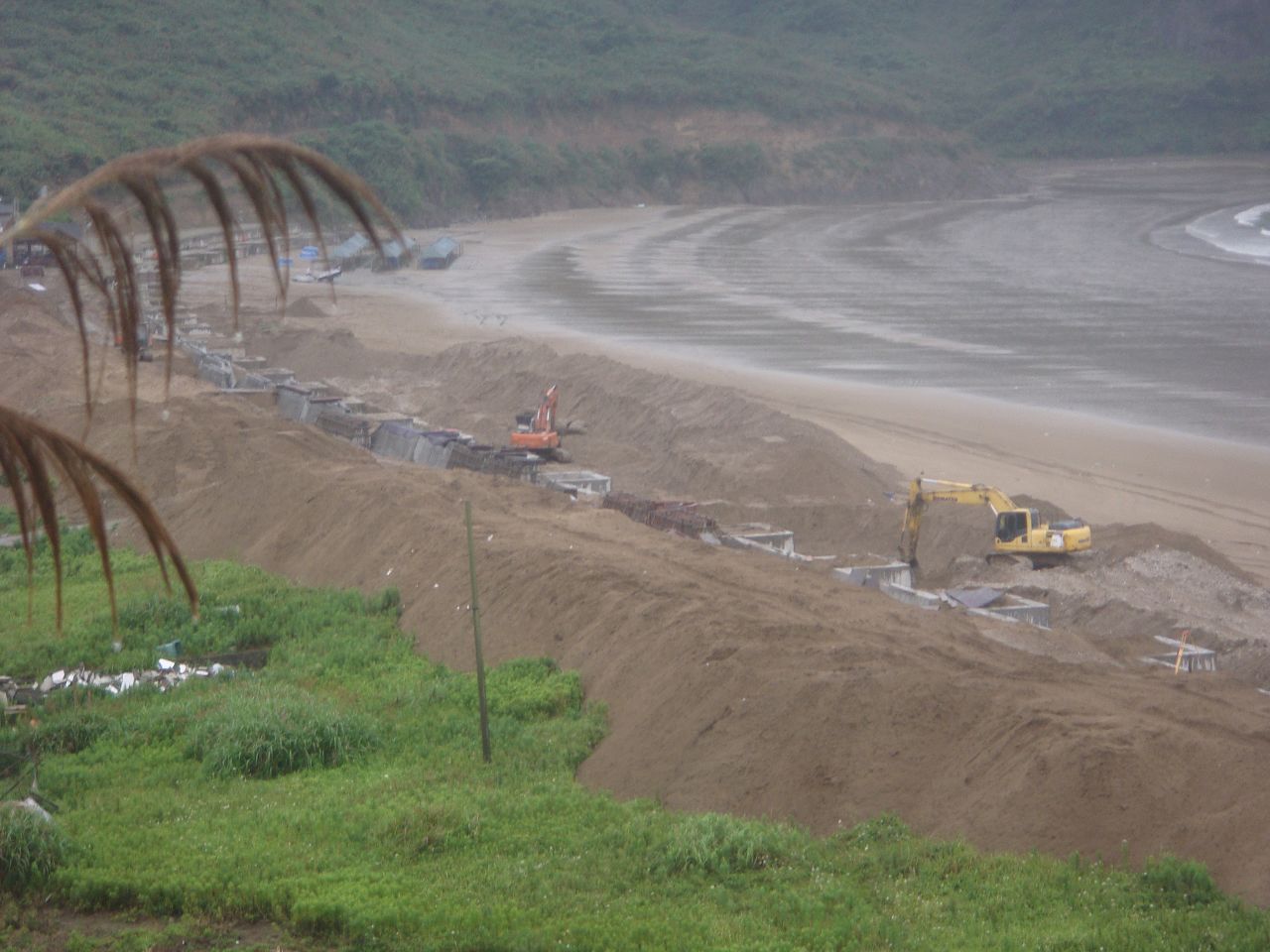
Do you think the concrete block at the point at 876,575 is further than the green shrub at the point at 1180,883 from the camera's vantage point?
Yes

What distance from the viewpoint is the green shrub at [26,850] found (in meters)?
9.92

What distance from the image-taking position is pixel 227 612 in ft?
56.1

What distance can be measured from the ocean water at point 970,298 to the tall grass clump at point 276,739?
24.9 m

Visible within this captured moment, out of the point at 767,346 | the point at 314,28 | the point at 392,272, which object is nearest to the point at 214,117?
the point at 392,272

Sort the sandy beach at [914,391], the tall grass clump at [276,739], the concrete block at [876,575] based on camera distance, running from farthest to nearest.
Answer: the sandy beach at [914,391], the concrete block at [876,575], the tall grass clump at [276,739]

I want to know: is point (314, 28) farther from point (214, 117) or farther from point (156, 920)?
point (156, 920)

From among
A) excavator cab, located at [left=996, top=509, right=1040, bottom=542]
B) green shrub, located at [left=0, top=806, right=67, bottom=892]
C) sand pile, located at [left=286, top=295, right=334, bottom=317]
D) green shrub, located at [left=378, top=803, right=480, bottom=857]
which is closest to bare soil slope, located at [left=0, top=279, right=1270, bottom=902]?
green shrub, located at [left=378, top=803, right=480, bottom=857]

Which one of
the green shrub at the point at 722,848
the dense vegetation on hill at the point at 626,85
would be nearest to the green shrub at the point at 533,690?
the green shrub at the point at 722,848

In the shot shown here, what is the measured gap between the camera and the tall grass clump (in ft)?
40.4

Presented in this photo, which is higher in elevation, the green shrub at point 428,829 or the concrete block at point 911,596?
the green shrub at point 428,829

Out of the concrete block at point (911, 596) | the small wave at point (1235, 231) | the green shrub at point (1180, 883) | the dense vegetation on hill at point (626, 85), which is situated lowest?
the concrete block at point (911, 596)

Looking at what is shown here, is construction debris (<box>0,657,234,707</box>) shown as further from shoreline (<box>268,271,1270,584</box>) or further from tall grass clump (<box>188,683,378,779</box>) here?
shoreline (<box>268,271,1270,584</box>)

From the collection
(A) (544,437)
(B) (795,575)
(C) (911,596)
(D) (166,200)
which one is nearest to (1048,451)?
(A) (544,437)

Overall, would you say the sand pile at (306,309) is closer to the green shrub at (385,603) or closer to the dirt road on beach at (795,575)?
the dirt road on beach at (795,575)
